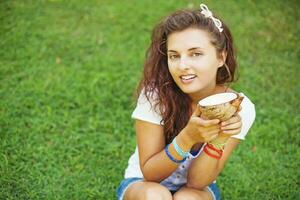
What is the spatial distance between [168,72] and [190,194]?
72 cm

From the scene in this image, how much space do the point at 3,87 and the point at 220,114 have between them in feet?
8.33

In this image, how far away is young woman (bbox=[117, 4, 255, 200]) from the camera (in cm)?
239

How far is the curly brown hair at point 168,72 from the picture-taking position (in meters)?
2.47

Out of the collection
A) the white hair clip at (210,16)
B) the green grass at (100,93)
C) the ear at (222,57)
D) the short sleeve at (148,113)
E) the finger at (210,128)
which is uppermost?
the white hair clip at (210,16)

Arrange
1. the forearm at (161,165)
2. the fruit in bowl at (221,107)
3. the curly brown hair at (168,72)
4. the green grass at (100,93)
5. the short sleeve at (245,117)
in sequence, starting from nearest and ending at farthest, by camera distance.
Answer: the fruit in bowl at (221,107)
the forearm at (161,165)
the curly brown hair at (168,72)
the short sleeve at (245,117)
the green grass at (100,93)

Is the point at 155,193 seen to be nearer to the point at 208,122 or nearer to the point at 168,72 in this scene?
the point at 208,122

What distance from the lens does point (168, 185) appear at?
273 cm

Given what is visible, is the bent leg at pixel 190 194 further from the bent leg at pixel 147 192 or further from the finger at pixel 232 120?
the finger at pixel 232 120

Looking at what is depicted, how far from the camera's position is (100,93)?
414 cm

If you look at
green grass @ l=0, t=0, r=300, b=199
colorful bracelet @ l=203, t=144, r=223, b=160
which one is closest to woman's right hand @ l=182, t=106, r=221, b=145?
colorful bracelet @ l=203, t=144, r=223, b=160

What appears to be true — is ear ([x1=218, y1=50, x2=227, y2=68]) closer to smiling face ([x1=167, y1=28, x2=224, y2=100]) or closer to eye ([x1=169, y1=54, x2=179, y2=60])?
smiling face ([x1=167, y1=28, x2=224, y2=100])

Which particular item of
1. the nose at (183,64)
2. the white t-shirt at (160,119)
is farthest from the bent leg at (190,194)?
the nose at (183,64)

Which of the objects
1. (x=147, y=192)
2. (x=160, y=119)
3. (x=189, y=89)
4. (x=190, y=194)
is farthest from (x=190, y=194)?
(x=189, y=89)

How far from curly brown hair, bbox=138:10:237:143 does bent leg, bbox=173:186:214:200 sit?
320 millimetres
